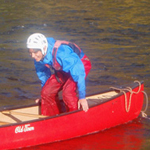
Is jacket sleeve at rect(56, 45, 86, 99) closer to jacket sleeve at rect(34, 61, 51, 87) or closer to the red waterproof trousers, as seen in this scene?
the red waterproof trousers

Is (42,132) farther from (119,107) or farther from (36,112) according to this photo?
(119,107)

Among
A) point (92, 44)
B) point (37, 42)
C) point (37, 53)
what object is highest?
point (37, 42)

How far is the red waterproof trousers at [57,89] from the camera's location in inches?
258

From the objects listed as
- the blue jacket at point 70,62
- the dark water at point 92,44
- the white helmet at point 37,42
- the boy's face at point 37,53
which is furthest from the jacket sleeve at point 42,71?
the dark water at point 92,44

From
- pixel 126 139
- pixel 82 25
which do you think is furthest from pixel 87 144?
pixel 82 25

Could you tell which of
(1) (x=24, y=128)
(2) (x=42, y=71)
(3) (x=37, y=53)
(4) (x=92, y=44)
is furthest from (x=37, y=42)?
(4) (x=92, y=44)

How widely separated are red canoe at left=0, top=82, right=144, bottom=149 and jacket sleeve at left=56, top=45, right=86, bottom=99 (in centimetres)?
71

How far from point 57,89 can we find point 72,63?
0.95 meters

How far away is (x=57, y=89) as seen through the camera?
6.79 metres

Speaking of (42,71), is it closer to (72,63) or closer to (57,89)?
(57,89)

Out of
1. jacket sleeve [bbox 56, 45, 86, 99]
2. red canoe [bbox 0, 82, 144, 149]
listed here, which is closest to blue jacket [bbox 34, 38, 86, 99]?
jacket sleeve [bbox 56, 45, 86, 99]

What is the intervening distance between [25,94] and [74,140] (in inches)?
106

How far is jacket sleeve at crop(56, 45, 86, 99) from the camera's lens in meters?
5.96

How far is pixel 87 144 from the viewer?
21.9 feet
